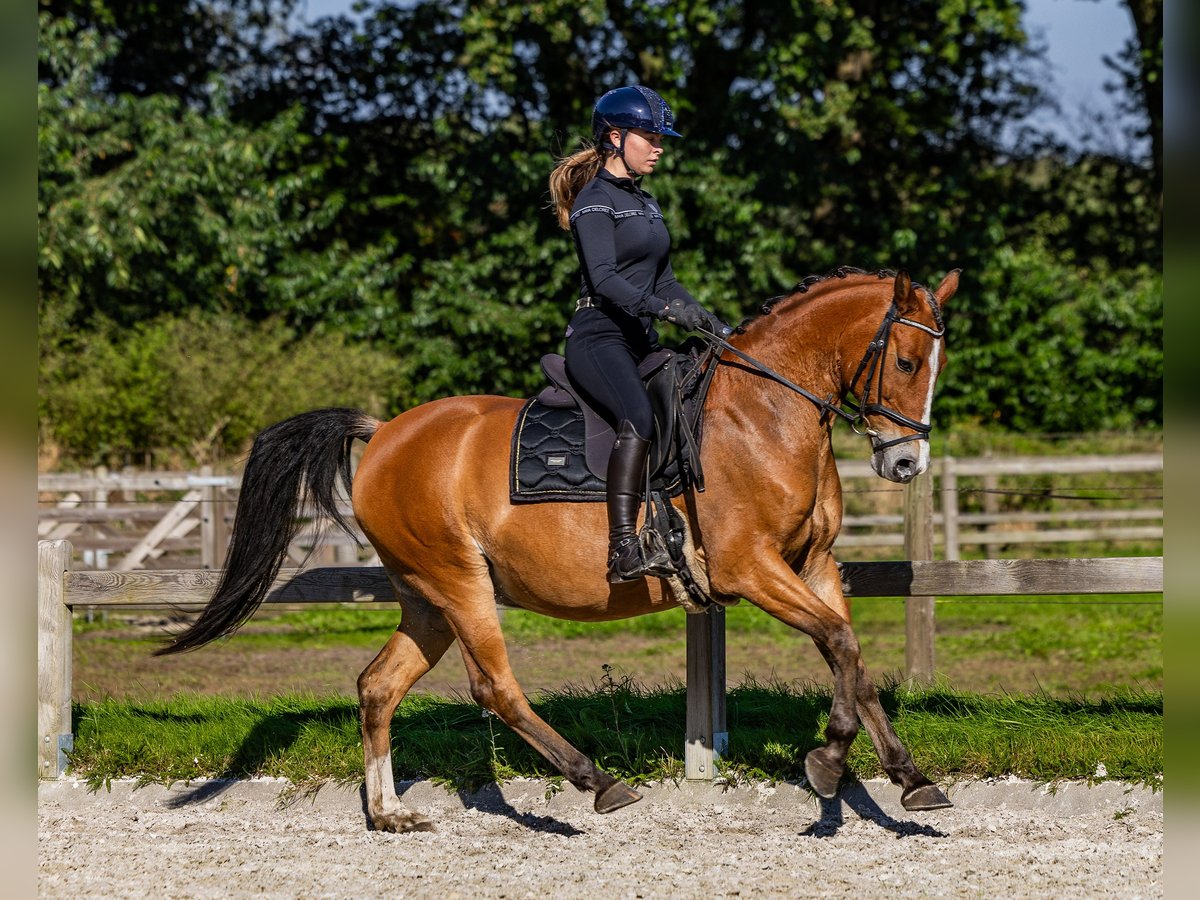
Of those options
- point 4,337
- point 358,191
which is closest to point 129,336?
point 358,191

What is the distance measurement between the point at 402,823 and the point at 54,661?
7.97 ft

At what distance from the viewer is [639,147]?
232 inches

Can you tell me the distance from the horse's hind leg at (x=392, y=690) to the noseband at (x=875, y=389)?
6.97ft

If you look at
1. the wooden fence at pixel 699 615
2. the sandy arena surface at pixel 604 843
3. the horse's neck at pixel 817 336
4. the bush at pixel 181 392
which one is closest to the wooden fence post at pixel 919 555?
the wooden fence at pixel 699 615

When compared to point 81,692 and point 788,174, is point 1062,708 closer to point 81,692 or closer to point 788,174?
point 81,692

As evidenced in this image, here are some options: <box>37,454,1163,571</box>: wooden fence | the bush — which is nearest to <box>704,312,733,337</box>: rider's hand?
<box>37,454,1163,571</box>: wooden fence

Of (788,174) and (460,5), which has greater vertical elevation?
(460,5)

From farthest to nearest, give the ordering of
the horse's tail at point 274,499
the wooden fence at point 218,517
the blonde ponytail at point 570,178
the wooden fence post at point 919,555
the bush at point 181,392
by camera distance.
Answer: the bush at point 181,392 < the wooden fence at point 218,517 < the wooden fence post at point 919,555 < the horse's tail at point 274,499 < the blonde ponytail at point 570,178

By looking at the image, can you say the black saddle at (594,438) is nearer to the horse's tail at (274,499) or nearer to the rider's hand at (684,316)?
the rider's hand at (684,316)

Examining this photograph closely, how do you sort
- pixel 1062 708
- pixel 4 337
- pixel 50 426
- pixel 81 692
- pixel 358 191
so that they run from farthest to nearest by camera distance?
1. pixel 358 191
2. pixel 50 426
3. pixel 81 692
4. pixel 1062 708
5. pixel 4 337

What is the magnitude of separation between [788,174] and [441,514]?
17.8 metres

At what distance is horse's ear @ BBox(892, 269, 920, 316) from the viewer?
17.6ft

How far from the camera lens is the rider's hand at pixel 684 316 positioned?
554cm

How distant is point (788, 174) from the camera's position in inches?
893
